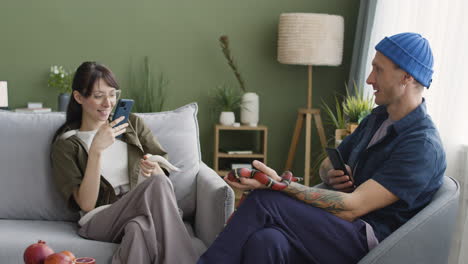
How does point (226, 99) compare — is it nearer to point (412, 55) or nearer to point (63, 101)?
point (63, 101)

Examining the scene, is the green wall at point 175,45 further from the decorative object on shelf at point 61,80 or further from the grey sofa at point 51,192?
the grey sofa at point 51,192

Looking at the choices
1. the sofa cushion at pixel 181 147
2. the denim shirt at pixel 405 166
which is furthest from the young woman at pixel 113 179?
the denim shirt at pixel 405 166

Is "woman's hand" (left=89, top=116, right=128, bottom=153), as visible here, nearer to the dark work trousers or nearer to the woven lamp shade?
the dark work trousers

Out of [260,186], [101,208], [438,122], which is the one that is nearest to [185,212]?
[101,208]

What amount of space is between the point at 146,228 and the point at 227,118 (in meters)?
2.33

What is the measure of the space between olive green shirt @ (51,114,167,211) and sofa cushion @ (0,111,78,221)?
0.07 m

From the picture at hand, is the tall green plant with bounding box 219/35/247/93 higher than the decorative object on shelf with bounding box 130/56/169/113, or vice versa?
the tall green plant with bounding box 219/35/247/93

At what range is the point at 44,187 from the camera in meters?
→ 2.49

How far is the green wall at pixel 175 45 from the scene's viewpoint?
4449 mm

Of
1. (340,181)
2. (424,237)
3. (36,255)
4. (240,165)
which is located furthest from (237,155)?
(36,255)

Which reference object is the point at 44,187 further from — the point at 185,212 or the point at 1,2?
the point at 1,2

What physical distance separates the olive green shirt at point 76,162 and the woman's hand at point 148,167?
7 centimetres

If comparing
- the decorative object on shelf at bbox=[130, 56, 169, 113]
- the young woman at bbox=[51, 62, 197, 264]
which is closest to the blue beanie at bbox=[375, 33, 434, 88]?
the young woman at bbox=[51, 62, 197, 264]

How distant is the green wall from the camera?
4.45m
